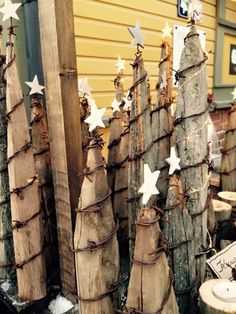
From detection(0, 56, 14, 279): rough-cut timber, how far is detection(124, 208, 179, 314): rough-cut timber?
2.53 ft

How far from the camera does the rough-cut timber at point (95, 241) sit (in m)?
1.10

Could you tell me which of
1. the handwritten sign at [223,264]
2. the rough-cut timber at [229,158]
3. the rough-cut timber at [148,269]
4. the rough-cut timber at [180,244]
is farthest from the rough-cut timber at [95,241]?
the rough-cut timber at [229,158]

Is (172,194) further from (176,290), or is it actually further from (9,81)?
(9,81)

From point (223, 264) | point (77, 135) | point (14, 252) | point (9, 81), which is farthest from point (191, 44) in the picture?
point (14, 252)

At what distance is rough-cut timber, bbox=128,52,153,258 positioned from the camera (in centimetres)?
129

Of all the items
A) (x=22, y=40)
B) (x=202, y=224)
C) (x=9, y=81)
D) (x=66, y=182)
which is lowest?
(x=202, y=224)

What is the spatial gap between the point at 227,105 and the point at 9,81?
184 inches

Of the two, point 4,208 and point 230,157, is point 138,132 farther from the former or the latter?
point 230,157

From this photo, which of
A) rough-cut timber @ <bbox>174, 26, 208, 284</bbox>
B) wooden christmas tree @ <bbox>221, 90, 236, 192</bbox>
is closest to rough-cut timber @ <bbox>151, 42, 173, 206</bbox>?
rough-cut timber @ <bbox>174, 26, 208, 284</bbox>

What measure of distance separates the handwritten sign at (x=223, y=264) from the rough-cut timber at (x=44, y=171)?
2.74ft

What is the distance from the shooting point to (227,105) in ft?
17.2

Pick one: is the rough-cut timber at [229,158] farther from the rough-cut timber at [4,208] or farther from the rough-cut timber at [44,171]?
the rough-cut timber at [4,208]

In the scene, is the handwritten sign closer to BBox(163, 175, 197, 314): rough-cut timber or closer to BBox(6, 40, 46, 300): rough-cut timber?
BBox(163, 175, 197, 314): rough-cut timber

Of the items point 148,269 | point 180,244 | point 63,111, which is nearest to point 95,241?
point 148,269
